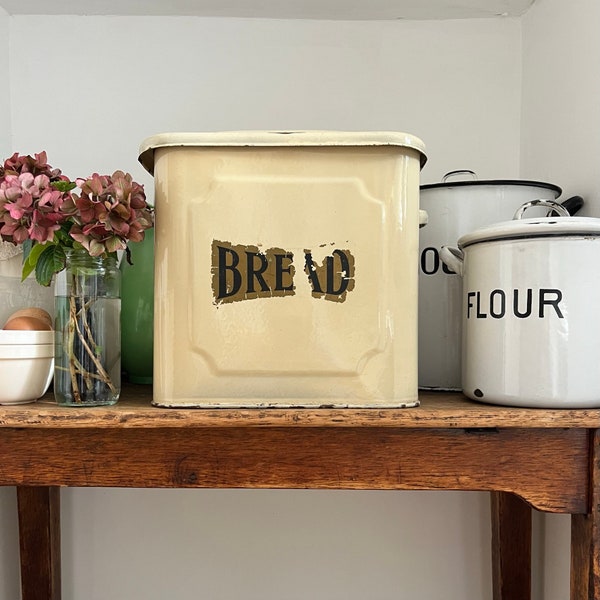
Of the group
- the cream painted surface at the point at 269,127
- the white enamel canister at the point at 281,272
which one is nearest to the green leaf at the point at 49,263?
the white enamel canister at the point at 281,272

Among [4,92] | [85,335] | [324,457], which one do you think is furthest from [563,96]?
[4,92]

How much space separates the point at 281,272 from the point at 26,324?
0.33 meters

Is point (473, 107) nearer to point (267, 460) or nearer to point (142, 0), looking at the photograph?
point (142, 0)

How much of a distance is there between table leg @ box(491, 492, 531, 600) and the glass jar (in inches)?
27.8

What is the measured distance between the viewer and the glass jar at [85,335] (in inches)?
32.2

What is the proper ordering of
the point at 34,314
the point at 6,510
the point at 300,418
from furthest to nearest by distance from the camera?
the point at 6,510 < the point at 34,314 < the point at 300,418

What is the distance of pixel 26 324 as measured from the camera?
833 millimetres

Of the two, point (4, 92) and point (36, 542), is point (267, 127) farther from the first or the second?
point (36, 542)

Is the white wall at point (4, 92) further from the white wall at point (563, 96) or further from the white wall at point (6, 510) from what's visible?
the white wall at point (563, 96)

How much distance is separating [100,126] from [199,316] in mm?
632

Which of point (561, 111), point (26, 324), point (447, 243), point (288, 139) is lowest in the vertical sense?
point (26, 324)

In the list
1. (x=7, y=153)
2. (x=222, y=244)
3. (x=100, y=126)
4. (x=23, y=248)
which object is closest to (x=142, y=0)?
(x=100, y=126)

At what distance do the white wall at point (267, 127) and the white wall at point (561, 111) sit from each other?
0.06 meters

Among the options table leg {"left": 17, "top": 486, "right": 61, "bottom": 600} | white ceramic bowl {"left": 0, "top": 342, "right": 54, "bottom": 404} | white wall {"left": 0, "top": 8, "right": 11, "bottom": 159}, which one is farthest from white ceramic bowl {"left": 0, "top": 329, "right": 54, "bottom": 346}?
white wall {"left": 0, "top": 8, "right": 11, "bottom": 159}
